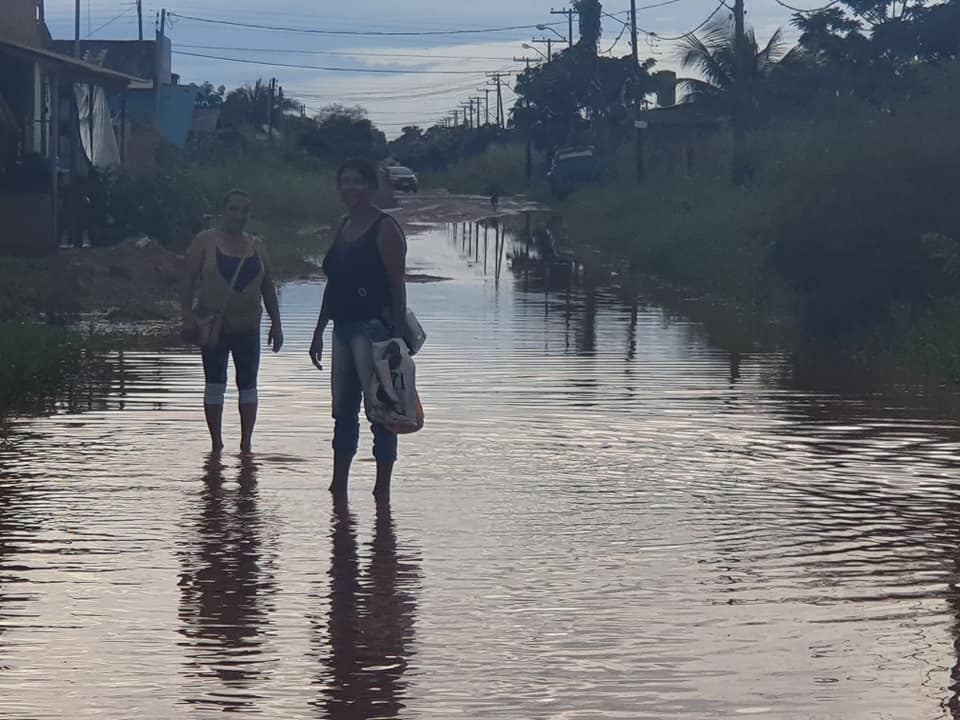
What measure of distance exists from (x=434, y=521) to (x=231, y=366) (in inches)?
329

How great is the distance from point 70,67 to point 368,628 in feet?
94.4

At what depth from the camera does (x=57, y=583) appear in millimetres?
8031

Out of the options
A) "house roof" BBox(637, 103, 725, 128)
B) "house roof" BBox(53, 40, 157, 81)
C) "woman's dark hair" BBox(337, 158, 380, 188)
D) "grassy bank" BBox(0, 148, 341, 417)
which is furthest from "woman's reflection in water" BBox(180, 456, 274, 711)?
"house roof" BBox(53, 40, 157, 81)

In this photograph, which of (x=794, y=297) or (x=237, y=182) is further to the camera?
(x=237, y=182)

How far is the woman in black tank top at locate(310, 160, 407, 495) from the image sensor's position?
1030 cm

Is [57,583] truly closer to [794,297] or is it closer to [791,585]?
[791,585]

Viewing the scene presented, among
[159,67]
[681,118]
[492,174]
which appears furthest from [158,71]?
[492,174]

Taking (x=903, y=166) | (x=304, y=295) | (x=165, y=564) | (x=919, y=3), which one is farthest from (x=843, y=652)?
(x=919, y=3)

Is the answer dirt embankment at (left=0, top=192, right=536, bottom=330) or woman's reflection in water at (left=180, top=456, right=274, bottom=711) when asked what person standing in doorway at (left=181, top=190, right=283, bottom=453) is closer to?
woman's reflection in water at (left=180, top=456, right=274, bottom=711)

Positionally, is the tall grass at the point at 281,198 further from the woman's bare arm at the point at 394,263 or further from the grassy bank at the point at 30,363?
the woman's bare arm at the point at 394,263

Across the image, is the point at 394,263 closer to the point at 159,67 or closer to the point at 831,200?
the point at 831,200

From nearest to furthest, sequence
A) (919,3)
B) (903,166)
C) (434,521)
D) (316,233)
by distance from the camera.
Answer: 1. (434,521)
2. (903,166)
3. (919,3)
4. (316,233)

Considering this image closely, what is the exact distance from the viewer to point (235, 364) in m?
12.0

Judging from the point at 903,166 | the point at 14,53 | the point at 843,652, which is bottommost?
the point at 843,652
